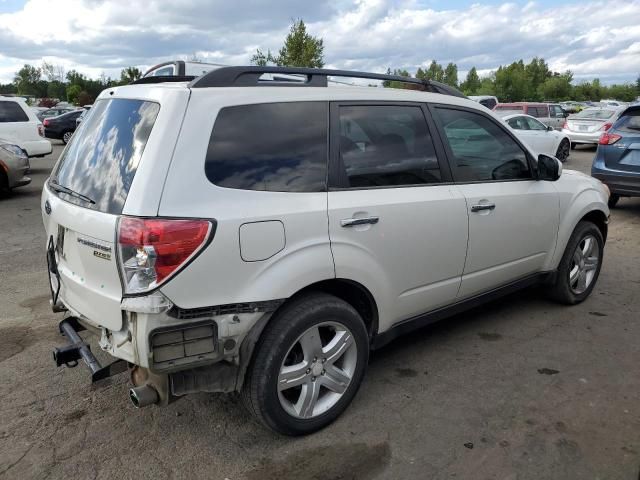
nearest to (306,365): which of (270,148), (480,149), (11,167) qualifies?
(270,148)

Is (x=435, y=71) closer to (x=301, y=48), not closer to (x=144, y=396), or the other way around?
(x=301, y=48)

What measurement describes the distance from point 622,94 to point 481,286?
115 meters

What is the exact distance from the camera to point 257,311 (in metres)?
2.63

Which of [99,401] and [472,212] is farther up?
[472,212]

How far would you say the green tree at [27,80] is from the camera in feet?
254

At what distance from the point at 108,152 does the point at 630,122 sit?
26.8 ft

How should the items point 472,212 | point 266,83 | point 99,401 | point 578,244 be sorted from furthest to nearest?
point 578,244
point 472,212
point 99,401
point 266,83

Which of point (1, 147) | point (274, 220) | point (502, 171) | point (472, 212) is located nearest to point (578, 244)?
point (502, 171)

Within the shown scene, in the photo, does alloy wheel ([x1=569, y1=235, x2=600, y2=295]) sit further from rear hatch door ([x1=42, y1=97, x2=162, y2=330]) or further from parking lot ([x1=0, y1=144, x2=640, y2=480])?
rear hatch door ([x1=42, y1=97, x2=162, y2=330])

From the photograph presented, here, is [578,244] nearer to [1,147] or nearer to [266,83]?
[266,83]

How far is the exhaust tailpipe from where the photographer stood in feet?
8.38

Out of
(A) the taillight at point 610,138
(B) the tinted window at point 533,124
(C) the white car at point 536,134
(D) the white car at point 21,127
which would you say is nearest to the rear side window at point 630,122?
(A) the taillight at point 610,138

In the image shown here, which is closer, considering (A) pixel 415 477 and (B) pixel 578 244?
(A) pixel 415 477

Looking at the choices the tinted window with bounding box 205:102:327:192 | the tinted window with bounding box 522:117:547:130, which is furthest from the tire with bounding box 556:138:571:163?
the tinted window with bounding box 205:102:327:192
